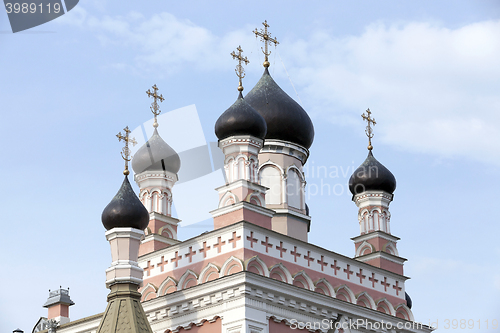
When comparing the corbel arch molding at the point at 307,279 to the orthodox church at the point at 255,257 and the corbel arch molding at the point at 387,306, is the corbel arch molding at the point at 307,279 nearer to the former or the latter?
the orthodox church at the point at 255,257

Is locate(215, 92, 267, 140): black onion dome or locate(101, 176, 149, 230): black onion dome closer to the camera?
locate(101, 176, 149, 230): black onion dome

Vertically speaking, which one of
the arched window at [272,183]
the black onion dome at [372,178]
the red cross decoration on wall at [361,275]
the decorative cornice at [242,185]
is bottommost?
the red cross decoration on wall at [361,275]

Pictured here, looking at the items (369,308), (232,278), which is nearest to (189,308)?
(232,278)

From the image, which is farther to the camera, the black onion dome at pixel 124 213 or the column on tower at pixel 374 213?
the column on tower at pixel 374 213

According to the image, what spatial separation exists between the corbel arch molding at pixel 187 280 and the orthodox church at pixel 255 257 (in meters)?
0.02

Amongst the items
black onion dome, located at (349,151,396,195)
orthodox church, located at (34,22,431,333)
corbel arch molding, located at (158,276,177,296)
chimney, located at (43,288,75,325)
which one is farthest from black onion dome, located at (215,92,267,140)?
chimney, located at (43,288,75,325)

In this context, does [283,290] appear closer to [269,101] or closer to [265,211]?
[265,211]

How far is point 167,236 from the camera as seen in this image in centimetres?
1523

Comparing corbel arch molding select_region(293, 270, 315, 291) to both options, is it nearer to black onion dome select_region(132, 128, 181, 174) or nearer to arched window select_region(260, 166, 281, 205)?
arched window select_region(260, 166, 281, 205)

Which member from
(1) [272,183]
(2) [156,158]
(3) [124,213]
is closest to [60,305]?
(2) [156,158]

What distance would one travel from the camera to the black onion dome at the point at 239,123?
13555 millimetres

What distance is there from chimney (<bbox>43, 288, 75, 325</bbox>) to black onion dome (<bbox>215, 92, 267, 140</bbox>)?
5.15 meters

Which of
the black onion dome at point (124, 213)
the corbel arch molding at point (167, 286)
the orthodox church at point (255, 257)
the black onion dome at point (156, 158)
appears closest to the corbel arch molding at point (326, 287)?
the orthodox church at point (255, 257)

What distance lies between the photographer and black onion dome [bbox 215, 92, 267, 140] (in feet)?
44.5
